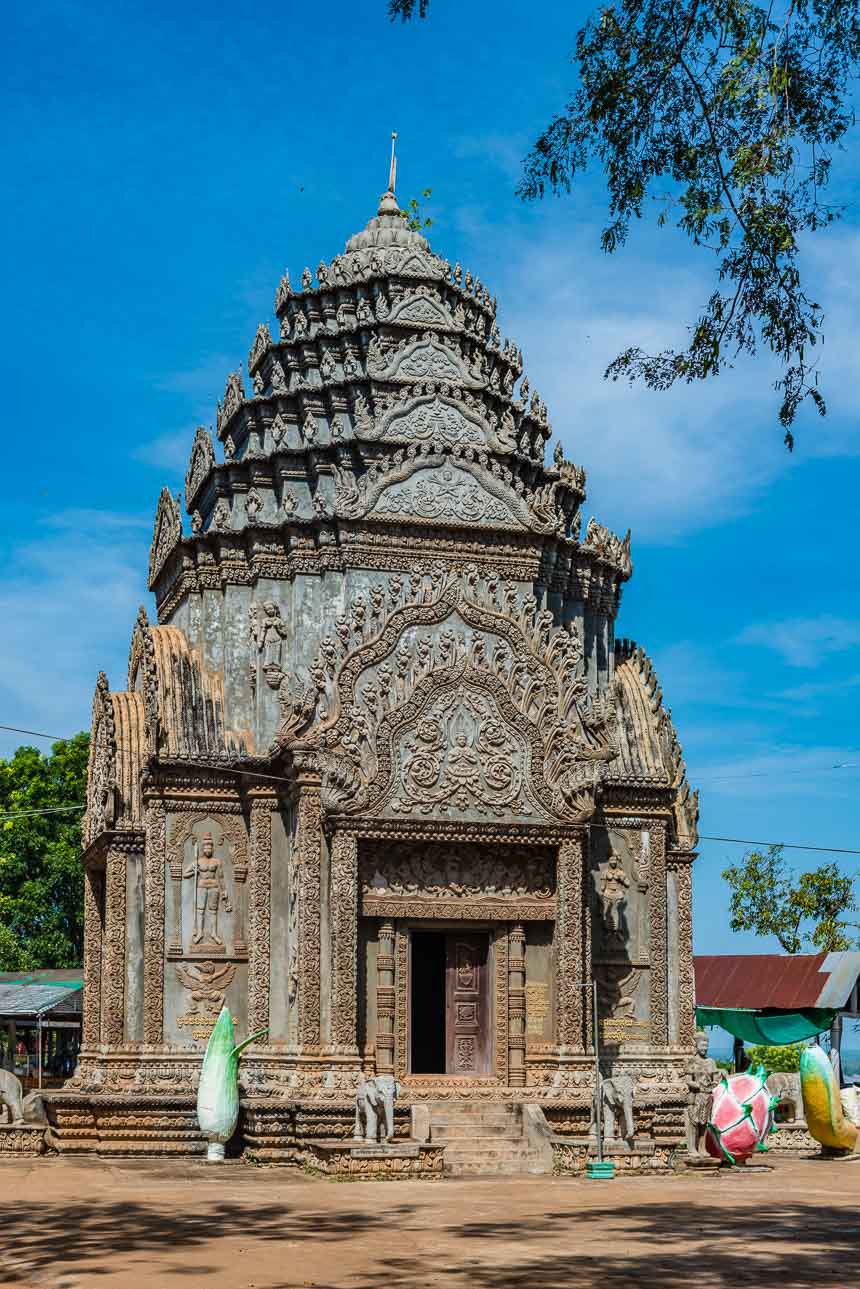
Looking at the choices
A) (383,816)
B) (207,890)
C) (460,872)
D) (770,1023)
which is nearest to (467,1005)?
(460,872)

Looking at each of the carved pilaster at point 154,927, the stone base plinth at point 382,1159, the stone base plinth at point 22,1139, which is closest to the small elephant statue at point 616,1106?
the stone base plinth at point 382,1159

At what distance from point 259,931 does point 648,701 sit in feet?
26.0

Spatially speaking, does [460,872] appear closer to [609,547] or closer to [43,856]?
[609,547]

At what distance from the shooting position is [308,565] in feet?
88.8

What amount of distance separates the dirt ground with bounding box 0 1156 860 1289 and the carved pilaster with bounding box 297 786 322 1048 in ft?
7.16

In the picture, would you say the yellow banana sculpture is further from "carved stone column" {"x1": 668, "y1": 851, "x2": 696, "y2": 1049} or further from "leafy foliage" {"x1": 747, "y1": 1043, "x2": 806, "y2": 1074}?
"leafy foliage" {"x1": 747, "y1": 1043, "x2": 806, "y2": 1074}

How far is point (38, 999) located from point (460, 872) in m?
16.7

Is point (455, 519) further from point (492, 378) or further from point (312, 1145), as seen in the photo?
point (312, 1145)

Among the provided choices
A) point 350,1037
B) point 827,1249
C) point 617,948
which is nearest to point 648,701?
point 617,948

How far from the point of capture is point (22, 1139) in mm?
24469

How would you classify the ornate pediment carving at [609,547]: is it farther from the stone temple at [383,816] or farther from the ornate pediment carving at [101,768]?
the ornate pediment carving at [101,768]

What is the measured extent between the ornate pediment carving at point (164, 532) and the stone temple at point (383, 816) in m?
0.32

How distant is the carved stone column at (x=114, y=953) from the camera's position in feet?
85.5

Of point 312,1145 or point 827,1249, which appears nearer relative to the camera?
point 827,1249
